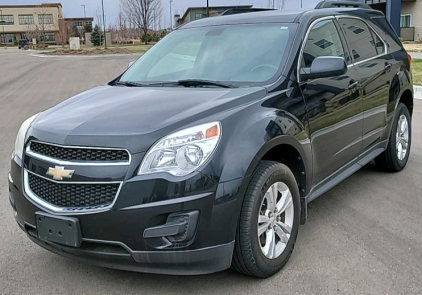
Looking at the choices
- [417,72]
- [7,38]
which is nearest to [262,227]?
[417,72]

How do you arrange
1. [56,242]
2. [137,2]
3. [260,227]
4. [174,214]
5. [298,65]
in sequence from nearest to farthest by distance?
[174,214]
[56,242]
[260,227]
[298,65]
[137,2]

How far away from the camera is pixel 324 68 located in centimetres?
357

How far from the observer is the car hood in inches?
109

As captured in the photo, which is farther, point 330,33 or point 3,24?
point 3,24

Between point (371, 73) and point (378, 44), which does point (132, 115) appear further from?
point (378, 44)

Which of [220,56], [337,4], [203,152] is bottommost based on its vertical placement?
[203,152]

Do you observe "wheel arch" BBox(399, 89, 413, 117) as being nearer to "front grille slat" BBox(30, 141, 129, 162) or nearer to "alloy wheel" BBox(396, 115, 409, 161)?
"alloy wheel" BBox(396, 115, 409, 161)

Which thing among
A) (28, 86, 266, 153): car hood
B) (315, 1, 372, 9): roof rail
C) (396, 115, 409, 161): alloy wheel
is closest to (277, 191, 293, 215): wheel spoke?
(28, 86, 266, 153): car hood

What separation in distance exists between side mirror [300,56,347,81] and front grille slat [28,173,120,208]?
176 cm

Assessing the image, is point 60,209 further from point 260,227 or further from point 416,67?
point 416,67

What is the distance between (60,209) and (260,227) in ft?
4.05

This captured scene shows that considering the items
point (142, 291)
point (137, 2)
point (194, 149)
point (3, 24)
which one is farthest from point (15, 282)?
point (3, 24)

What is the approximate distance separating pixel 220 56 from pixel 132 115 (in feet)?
4.08

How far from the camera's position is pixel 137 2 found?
2314 inches
